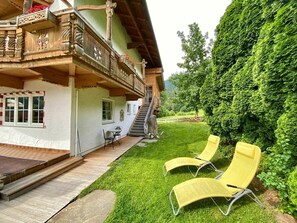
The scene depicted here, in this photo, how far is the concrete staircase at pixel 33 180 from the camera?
11.6 ft

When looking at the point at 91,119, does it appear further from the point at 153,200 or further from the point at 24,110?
the point at 153,200

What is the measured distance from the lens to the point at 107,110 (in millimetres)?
9336

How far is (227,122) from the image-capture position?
16.7ft

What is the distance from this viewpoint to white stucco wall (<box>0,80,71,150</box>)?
19.8 ft

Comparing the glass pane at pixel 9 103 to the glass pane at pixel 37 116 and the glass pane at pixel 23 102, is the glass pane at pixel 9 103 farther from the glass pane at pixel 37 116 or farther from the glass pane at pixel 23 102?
the glass pane at pixel 37 116

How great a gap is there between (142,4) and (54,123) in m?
7.10

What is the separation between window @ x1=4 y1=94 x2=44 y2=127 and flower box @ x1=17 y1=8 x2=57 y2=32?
317 cm

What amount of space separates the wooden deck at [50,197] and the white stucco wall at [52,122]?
1.50 meters

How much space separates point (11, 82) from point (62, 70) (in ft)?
7.99

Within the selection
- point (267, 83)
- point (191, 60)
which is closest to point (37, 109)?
point (267, 83)

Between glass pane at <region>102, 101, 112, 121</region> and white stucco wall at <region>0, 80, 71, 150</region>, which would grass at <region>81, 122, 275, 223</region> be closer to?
white stucco wall at <region>0, 80, 71, 150</region>

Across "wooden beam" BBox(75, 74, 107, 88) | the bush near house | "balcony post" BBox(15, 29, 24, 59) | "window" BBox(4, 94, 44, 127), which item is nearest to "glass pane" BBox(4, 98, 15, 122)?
"window" BBox(4, 94, 44, 127)

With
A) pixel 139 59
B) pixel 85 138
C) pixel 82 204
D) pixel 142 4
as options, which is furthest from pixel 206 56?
pixel 82 204

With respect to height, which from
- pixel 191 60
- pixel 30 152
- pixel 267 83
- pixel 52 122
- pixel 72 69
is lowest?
pixel 30 152
